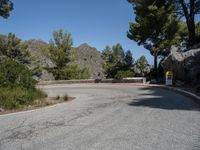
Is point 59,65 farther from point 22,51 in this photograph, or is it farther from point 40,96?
point 40,96

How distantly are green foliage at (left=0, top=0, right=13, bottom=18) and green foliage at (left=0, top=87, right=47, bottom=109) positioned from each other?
1126 centimetres

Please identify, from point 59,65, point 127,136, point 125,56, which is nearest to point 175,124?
point 127,136

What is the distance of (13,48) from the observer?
50719 millimetres

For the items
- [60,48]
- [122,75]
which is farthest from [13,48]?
[122,75]

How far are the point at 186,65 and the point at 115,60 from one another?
73.2 ft

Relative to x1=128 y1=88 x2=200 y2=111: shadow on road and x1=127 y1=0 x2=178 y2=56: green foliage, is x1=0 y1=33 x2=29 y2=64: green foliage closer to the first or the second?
x1=127 y1=0 x2=178 y2=56: green foliage

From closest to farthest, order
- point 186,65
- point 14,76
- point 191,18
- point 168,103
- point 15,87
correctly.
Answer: point 168,103 < point 15,87 < point 14,76 < point 186,65 < point 191,18

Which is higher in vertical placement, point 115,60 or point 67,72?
point 115,60

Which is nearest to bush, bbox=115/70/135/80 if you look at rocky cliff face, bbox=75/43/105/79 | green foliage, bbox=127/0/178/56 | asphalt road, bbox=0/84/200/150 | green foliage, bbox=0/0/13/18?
green foliage, bbox=127/0/178/56

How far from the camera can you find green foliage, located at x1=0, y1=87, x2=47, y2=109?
14.9m

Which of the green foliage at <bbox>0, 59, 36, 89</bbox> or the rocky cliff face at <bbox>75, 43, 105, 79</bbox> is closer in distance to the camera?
the green foliage at <bbox>0, 59, 36, 89</bbox>

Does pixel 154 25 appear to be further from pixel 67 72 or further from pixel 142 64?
pixel 67 72

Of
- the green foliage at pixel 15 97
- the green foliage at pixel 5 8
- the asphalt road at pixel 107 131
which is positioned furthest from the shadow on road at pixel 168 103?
the green foliage at pixel 5 8

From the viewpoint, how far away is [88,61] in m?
90.8
